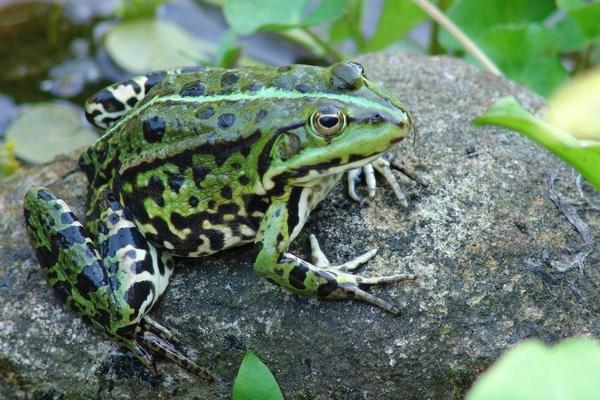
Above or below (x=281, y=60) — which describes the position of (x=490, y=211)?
above

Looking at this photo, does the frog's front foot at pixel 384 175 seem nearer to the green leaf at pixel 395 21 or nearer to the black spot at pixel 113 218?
the black spot at pixel 113 218

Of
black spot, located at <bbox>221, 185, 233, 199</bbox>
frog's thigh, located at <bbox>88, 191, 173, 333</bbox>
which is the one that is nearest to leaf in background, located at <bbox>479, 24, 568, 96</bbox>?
black spot, located at <bbox>221, 185, 233, 199</bbox>

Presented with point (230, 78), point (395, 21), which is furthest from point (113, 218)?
point (395, 21)

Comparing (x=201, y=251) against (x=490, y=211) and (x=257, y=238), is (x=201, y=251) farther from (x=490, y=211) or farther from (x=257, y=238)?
(x=490, y=211)

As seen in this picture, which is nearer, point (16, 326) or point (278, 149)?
point (278, 149)

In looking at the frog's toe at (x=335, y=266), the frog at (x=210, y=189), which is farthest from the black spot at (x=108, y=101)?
the frog's toe at (x=335, y=266)

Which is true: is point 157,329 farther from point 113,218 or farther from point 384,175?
point 384,175

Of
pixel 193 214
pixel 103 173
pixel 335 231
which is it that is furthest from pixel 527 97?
pixel 103 173
